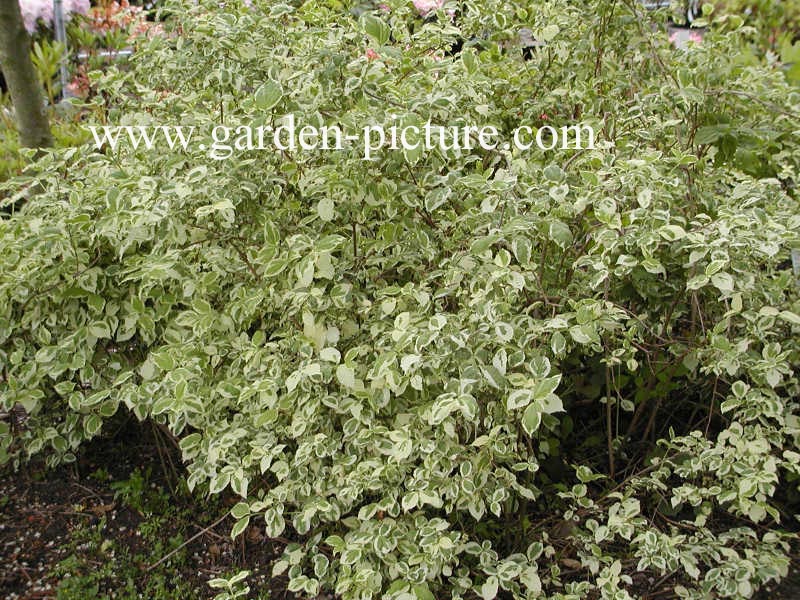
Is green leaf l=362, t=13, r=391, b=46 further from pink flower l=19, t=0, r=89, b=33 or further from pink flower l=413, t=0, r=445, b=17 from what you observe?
pink flower l=19, t=0, r=89, b=33

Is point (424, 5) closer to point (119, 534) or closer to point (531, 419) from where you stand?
point (119, 534)

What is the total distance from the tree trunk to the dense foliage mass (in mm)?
666

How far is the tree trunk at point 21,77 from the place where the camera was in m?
2.89

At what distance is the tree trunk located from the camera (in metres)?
2.89

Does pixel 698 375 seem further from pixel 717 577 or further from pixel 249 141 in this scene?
pixel 249 141

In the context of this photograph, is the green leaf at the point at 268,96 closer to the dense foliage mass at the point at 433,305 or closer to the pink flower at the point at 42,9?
the dense foliage mass at the point at 433,305

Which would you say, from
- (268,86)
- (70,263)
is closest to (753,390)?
(268,86)

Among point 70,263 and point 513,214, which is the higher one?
point 513,214

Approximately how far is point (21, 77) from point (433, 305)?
2.08m

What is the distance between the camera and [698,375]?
94.6 inches

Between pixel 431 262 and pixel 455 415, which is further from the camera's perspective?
pixel 431 262

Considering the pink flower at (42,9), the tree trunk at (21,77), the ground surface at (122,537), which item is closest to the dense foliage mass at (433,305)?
the ground surface at (122,537)

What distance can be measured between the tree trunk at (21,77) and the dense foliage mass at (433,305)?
0.67 m

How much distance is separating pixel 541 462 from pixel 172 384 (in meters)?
1.21
